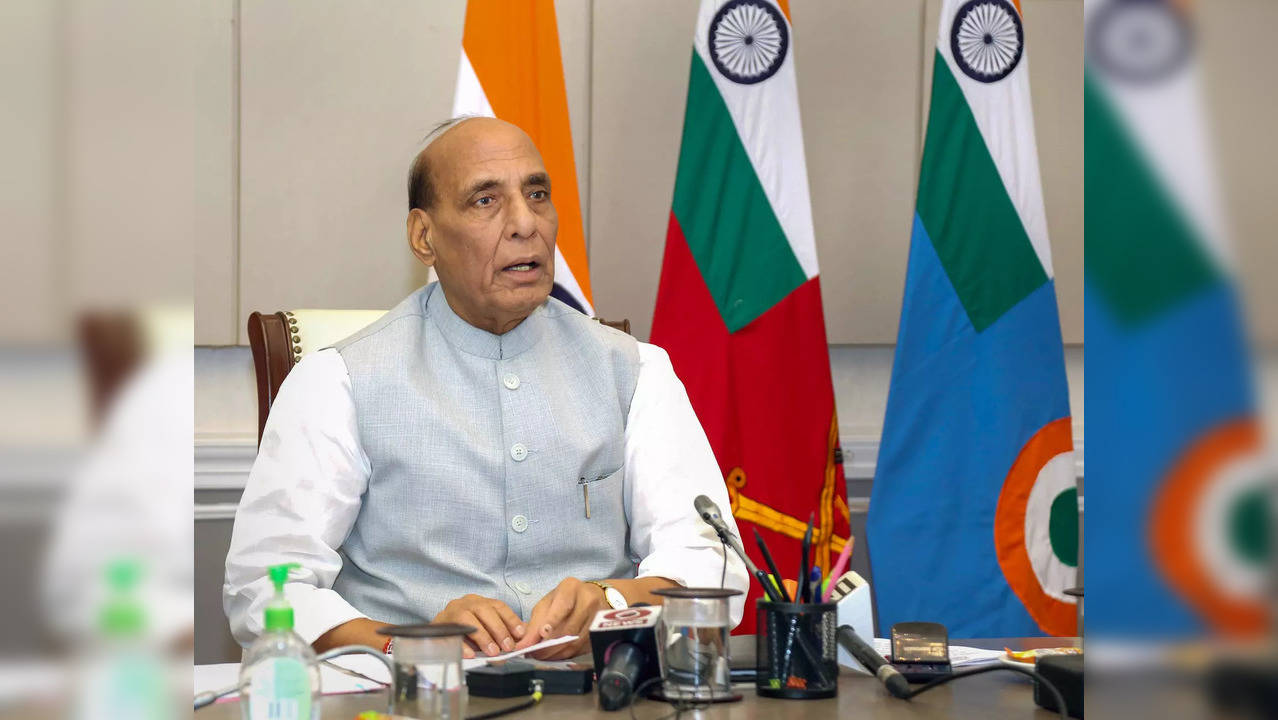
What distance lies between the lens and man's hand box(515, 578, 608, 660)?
1.41 m

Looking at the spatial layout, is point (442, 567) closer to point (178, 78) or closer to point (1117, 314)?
point (178, 78)

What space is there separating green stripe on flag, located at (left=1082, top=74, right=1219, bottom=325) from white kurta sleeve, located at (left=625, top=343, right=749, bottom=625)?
4.75ft

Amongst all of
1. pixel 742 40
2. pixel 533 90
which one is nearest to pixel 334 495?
pixel 533 90

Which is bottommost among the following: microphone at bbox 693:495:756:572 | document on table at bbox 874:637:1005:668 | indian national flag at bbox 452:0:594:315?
document on table at bbox 874:637:1005:668

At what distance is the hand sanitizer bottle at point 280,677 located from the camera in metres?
0.91

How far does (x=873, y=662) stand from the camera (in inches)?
49.2

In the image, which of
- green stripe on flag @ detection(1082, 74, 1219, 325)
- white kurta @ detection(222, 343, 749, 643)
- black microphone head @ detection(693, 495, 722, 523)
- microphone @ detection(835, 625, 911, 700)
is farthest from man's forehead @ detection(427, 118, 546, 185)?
green stripe on flag @ detection(1082, 74, 1219, 325)

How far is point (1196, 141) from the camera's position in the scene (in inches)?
7.7

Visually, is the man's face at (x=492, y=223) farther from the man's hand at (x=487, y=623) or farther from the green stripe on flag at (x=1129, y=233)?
the green stripe on flag at (x=1129, y=233)

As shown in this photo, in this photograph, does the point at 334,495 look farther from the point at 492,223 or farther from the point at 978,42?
the point at 978,42

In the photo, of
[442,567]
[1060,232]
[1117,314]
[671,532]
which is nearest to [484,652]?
[442,567]

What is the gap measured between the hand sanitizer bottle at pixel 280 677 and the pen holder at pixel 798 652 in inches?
17.9

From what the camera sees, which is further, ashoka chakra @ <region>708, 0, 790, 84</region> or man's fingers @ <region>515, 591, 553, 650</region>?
ashoka chakra @ <region>708, 0, 790, 84</region>

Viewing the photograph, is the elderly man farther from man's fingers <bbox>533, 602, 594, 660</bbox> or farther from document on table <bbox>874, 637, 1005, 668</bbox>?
document on table <bbox>874, 637, 1005, 668</bbox>
